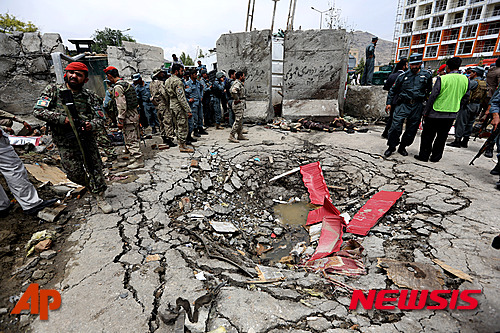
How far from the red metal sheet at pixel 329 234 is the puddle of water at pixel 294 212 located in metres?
0.55

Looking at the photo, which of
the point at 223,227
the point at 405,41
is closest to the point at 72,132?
the point at 223,227

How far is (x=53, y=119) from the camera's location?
7.92ft

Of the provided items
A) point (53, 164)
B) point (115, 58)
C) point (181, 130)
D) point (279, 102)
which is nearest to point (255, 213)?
point (181, 130)

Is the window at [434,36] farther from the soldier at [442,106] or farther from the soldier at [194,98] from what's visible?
the soldier at [194,98]

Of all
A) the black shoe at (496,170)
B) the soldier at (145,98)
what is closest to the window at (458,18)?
the black shoe at (496,170)

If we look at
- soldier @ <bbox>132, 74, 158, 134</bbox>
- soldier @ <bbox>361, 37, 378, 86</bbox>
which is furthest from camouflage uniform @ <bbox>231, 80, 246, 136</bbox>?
soldier @ <bbox>361, 37, 378, 86</bbox>

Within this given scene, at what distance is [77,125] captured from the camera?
8.34 ft

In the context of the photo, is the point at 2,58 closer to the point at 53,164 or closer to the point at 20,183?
the point at 53,164

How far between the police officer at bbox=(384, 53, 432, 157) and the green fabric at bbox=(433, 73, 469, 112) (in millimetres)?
267

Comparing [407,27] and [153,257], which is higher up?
[407,27]

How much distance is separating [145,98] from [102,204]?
4.47 meters

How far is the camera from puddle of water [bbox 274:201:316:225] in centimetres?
354

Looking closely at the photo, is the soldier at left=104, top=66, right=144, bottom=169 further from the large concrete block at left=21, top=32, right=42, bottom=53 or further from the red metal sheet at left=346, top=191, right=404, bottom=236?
the red metal sheet at left=346, top=191, right=404, bottom=236

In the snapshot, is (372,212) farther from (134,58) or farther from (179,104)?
(134,58)
